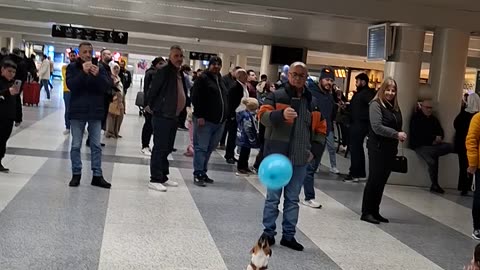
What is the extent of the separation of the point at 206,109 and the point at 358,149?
339 cm

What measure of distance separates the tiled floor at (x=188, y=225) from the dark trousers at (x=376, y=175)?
25cm

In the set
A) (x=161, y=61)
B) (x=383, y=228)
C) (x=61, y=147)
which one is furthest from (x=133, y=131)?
(x=383, y=228)

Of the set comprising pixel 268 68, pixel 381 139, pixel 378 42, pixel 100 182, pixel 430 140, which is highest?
pixel 378 42

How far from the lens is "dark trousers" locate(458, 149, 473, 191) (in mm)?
10603

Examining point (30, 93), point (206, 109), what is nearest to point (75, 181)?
point (206, 109)

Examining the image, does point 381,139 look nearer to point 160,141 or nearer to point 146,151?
point 160,141

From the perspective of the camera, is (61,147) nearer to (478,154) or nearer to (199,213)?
(199,213)

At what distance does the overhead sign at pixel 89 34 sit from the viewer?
896 inches

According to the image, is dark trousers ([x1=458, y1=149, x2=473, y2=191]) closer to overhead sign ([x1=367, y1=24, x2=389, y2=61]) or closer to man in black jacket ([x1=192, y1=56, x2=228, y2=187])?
overhead sign ([x1=367, y1=24, x2=389, y2=61])

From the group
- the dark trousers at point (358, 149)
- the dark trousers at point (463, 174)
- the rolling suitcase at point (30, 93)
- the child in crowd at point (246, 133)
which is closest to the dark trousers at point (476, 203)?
the dark trousers at point (463, 174)

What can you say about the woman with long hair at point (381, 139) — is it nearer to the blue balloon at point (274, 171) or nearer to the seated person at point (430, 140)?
the blue balloon at point (274, 171)

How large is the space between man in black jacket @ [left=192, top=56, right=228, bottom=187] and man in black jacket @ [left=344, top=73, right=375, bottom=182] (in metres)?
3.03

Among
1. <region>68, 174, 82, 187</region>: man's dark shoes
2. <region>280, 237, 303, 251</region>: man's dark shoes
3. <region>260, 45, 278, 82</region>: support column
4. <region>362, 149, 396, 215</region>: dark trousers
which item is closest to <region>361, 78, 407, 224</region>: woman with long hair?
<region>362, 149, 396, 215</region>: dark trousers

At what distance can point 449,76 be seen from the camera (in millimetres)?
11008
